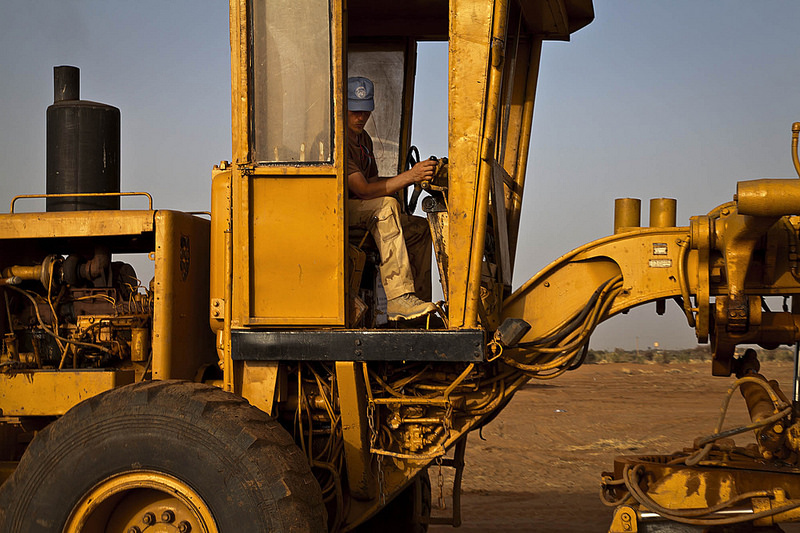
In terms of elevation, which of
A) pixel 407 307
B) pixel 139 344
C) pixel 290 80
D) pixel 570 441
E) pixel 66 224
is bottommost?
pixel 570 441

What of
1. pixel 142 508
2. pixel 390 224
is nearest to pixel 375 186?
pixel 390 224

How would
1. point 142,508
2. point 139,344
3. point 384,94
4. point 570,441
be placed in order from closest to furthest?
1. point 142,508
2. point 139,344
3. point 384,94
4. point 570,441

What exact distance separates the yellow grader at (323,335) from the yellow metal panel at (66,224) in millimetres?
13

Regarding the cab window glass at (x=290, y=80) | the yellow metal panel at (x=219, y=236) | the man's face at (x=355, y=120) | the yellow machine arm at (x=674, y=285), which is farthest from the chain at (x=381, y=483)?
the man's face at (x=355, y=120)

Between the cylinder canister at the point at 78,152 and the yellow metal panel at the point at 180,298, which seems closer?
the yellow metal panel at the point at 180,298

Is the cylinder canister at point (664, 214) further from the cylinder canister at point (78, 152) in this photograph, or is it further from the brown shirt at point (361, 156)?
the cylinder canister at point (78, 152)

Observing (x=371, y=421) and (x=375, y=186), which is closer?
(x=371, y=421)

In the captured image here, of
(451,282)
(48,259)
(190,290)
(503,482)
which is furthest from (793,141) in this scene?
(503,482)

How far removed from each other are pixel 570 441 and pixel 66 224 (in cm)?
1092

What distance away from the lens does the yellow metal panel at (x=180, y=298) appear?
195 inches

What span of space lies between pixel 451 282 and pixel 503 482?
23.5 ft

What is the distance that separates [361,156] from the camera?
222 inches

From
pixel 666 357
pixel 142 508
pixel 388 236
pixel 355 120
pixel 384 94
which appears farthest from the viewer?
pixel 666 357

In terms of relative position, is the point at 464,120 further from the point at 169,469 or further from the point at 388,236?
the point at 169,469
